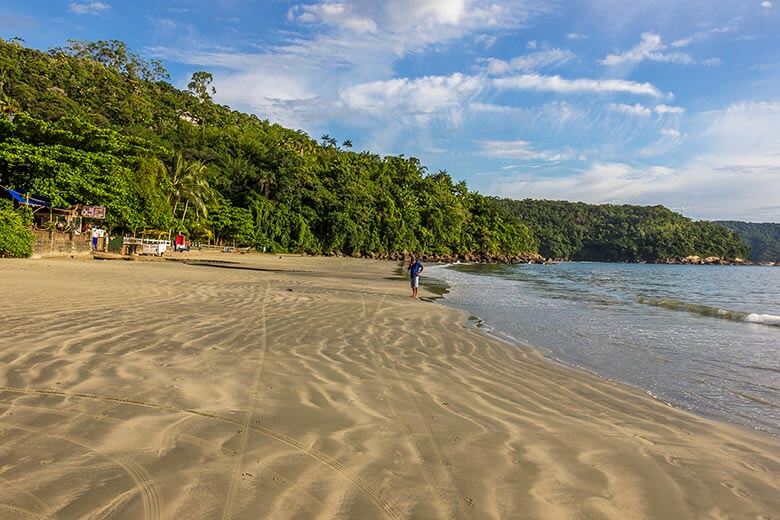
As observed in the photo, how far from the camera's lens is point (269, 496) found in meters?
2.77

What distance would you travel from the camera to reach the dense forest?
3322 centimetres

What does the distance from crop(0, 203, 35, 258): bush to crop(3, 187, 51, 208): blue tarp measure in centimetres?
389

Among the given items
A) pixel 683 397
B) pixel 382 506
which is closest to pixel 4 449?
pixel 382 506

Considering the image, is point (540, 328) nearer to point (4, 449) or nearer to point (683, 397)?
point (683, 397)

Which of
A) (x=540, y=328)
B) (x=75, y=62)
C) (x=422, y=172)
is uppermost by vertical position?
(x=75, y=62)

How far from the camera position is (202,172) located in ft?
224

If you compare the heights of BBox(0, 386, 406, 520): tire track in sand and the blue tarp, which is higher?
the blue tarp

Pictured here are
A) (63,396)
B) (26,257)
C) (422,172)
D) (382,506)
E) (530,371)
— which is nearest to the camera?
(382,506)

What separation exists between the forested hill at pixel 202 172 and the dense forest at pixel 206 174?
189 millimetres

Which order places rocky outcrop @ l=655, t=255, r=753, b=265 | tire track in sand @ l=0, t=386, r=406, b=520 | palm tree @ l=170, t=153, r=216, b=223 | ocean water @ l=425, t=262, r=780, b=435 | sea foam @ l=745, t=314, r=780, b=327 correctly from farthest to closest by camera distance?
rocky outcrop @ l=655, t=255, r=753, b=265 → palm tree @ l=170, t=153, r=216, b=223 → sea foam @ l=745, t=314, r=780, b=327 → ocean water @ l=425, t=262, r=780, b=435 → tire track in sand @ l=0, t=386, r=406, b=520

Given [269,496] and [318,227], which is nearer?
[269,496]

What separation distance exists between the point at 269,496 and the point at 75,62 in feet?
407

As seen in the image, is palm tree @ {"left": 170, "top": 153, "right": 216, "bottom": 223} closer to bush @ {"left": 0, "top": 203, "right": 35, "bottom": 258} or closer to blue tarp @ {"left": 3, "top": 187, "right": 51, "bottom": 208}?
blue tarp @ {"left": 3, "top": 187, "right": 51, "bottom": 208}

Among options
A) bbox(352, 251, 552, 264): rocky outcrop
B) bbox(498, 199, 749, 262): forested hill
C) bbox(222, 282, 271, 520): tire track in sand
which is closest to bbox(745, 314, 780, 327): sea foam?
bbox(222, 282, 271, 520): tire track in sand
